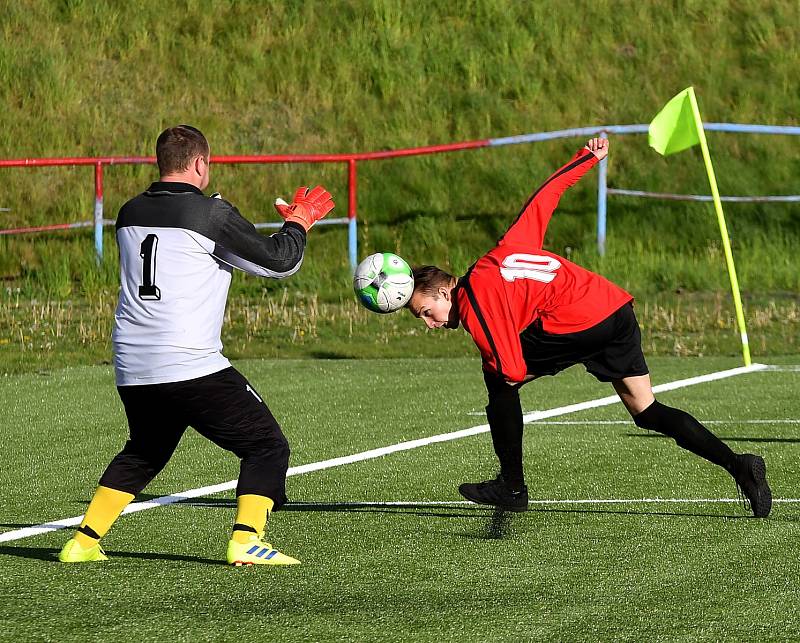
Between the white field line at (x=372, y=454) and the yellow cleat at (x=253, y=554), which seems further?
the white field line at (x=372, y=454)

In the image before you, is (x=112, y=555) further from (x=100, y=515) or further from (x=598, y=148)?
(x=598, y=148)

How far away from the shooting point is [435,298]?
22.7 ft

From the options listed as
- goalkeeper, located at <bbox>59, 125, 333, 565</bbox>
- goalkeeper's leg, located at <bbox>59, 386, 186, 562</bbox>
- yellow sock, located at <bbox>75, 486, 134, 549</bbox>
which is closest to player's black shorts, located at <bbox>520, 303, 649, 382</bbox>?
goalkeeper, located at <bbox>59, 125, 333, 565</bbox>

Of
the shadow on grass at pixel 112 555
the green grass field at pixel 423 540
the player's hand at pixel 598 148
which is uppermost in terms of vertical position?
the player's hand at pixel 598 148

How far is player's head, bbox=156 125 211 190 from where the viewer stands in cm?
630

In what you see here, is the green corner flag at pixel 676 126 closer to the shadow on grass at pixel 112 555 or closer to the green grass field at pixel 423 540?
the green grass field at pixel 423 540

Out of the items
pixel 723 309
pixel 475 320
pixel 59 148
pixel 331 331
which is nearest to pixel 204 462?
pixel 475 320

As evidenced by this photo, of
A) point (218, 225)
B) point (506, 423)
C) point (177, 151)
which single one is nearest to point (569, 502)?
point (506, 423)

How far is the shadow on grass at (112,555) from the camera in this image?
6477mm

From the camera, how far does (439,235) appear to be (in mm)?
21703

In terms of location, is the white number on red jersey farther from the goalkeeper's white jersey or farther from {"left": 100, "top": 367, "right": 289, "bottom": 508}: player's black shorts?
{"left": 100, "top": 367, "right": 289, "bottom": 508}: player's black shorts

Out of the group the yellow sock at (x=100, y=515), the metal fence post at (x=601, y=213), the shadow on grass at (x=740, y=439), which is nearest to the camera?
the yellow sock at (x=100, y=515)

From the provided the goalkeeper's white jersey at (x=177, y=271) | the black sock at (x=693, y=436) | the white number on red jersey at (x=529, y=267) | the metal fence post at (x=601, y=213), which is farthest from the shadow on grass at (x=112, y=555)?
the metal fence post at (x=601, y=213)

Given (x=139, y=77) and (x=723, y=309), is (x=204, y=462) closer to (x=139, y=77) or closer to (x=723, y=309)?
(x=723, y=309)
